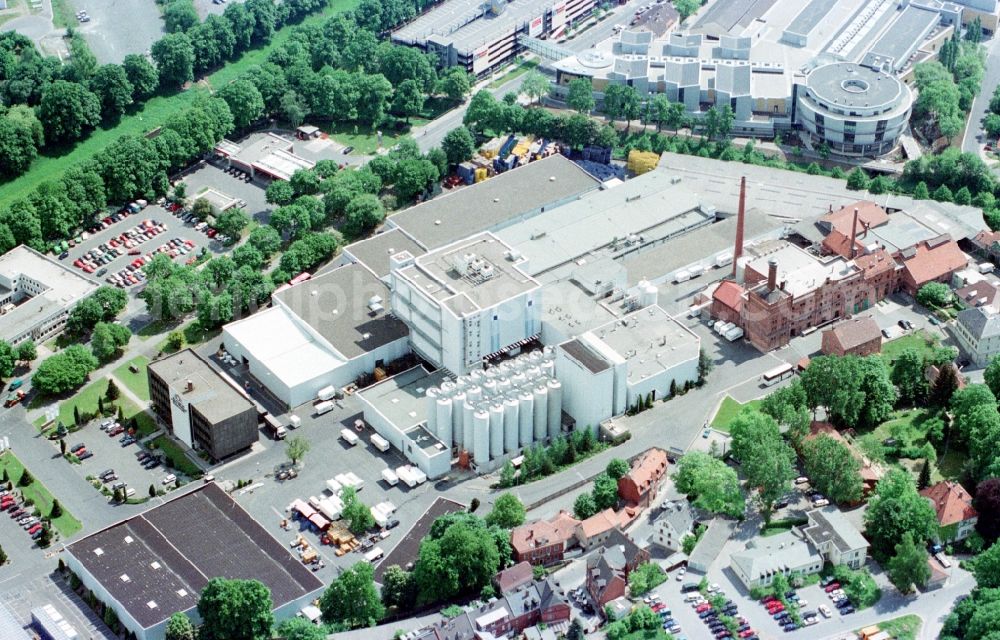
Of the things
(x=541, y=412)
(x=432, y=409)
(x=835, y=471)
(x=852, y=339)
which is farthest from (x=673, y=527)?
(x=852, y=339)

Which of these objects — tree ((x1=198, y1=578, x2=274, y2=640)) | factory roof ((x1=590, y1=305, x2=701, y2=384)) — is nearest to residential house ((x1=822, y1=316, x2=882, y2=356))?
factory roof ((x1=590, y1=305, x2=701, y2=384))

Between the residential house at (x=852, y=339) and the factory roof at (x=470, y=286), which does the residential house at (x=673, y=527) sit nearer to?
the residential house at (x=852, y=339)

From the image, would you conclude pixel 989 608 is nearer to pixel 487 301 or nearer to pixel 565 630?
pixel 565 630

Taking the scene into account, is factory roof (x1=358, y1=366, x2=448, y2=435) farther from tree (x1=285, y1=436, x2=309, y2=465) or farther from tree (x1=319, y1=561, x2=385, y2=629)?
tree (x1=319, y1=561, x2=385, y2=629)

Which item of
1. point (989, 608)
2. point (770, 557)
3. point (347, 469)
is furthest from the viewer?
point (347, 469)

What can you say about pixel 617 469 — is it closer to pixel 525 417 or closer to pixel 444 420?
pixel 525 417

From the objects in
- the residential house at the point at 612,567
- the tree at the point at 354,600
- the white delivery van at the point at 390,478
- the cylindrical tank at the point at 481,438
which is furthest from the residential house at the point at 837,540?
the white delivery van at the point at 390,478

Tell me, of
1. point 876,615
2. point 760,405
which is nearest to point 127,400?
point 760,405
